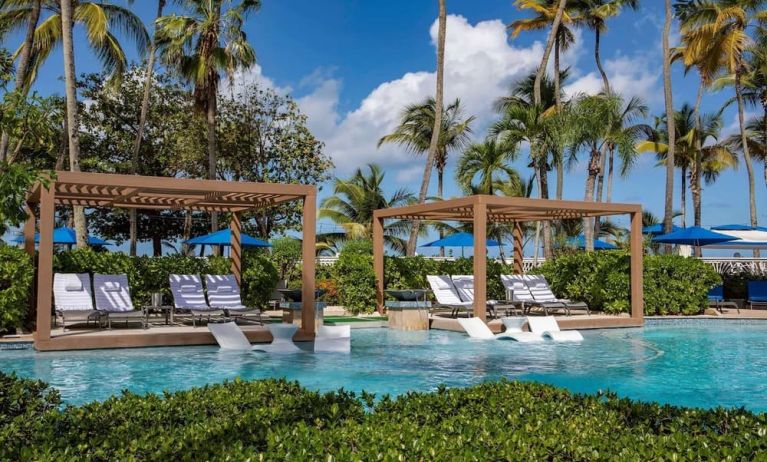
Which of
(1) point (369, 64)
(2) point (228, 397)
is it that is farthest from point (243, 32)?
(2) point (228, 397)

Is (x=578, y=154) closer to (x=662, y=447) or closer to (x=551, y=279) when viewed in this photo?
(x=551, y=279)

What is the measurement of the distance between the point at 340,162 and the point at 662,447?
26.4 meters

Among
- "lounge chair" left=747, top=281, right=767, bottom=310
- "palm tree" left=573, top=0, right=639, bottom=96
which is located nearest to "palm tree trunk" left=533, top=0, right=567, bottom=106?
"palm tree" left=573, top=0, right=639, bottom=96

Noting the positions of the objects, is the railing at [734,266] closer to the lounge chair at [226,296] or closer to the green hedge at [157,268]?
the green hedge at [157,268]

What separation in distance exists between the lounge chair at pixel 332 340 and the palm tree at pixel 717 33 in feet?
68.0

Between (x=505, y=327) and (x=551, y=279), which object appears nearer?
(x=505, y=327)

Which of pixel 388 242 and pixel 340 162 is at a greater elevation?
pixel 340 162

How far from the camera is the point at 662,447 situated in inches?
142

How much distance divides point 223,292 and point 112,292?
6.77ft

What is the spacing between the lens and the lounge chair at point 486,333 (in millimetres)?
13231

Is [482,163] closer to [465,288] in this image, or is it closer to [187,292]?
[465,288]

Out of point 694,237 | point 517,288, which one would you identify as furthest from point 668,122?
point 517,288

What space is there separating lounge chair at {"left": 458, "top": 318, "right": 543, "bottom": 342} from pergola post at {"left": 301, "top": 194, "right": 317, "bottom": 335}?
3034 mm

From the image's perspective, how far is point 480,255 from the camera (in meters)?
14.1
